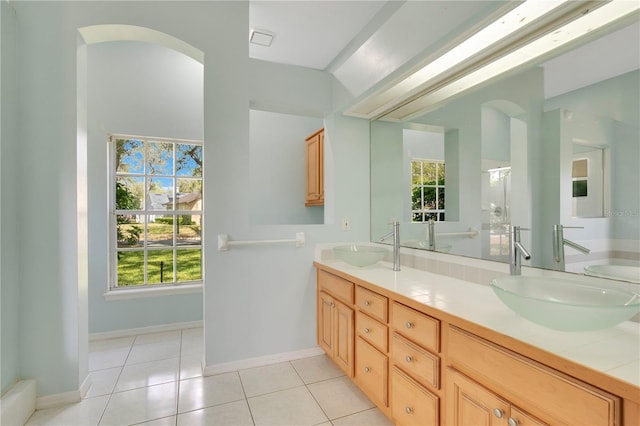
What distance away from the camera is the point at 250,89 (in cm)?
230

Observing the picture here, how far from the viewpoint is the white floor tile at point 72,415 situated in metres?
1.70

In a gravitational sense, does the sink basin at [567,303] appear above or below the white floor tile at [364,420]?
above

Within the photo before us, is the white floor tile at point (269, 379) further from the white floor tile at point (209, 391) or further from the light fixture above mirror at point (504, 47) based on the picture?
the light fixture above mirror at point (504, 47)

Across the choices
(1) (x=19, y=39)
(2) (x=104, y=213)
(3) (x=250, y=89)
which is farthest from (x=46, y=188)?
(3) (x=250, y=89)

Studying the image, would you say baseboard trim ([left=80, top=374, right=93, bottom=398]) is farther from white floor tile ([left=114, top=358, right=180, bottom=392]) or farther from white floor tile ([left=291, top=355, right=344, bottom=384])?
white floor tile ([left=291, top=355, right=344, bottom=384])

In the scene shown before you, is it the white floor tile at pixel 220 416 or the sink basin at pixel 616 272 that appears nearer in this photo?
the sink basin at pixel 616 272

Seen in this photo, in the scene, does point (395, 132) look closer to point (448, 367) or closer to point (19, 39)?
point (448, 367)

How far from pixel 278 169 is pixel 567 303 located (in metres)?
3.22

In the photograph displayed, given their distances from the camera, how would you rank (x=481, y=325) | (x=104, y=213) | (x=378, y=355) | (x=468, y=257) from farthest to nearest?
(x=104, y=213), (x=468, y=257), (x=378, y=355), (x=481, y=325)

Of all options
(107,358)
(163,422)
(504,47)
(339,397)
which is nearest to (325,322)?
(339,397)

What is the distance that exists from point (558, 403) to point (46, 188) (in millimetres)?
2649

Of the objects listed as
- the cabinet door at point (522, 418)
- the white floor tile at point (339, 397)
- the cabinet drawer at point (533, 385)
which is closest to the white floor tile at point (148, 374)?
the white floor tile at point (339, 397)

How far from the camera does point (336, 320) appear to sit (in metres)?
2.15

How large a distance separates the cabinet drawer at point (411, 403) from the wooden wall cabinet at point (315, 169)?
199 centimetres
